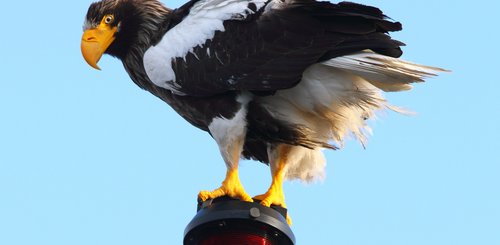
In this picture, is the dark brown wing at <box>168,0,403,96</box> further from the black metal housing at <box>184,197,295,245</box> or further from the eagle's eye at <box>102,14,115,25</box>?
the black metal housing at <box>184,197,295,245</box>

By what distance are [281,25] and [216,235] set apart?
2412 millimetres

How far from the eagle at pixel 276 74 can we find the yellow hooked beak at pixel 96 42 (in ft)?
0.03

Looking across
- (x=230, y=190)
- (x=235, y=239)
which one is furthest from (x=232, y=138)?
(x=235, y=239)

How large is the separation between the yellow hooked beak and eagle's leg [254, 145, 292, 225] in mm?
1523

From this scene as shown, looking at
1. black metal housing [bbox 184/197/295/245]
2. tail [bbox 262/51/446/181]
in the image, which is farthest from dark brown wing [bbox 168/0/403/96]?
black metal housing [bbox 184/197/295/245]

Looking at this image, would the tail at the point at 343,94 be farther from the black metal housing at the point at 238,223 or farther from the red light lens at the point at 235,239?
the red light lens at the point at 235,239

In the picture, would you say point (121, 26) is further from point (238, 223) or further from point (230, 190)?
point (238, 223)

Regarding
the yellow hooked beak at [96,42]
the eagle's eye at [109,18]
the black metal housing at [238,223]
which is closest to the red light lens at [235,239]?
the black metal housing at [238,223]

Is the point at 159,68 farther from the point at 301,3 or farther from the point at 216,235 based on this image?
the point at 216,235

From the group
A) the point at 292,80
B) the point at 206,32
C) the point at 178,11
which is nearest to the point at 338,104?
the point at 292,80

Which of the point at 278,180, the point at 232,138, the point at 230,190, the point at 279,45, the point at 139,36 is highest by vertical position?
the point at 279,45

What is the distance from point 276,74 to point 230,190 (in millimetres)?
877

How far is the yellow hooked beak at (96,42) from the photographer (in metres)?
7.71

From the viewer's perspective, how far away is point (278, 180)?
7.37 m
